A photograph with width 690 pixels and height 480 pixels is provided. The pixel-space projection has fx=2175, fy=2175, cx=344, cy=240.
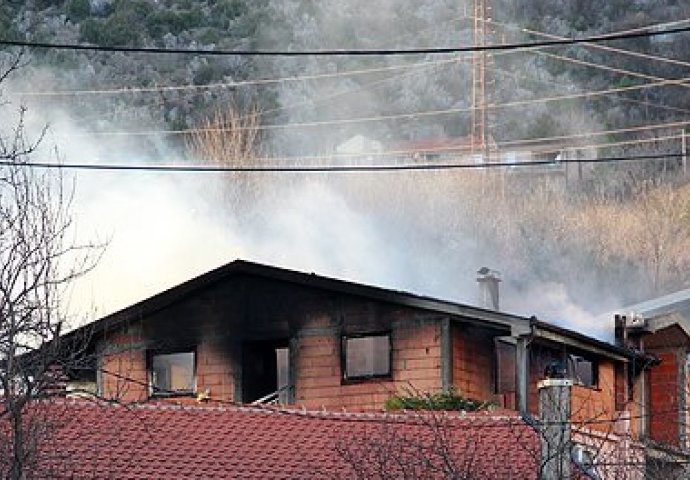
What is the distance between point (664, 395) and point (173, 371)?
9.57 meters

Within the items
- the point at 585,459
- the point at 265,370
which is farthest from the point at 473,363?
the point at 265,370

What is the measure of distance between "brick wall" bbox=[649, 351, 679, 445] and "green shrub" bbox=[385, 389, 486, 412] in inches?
272

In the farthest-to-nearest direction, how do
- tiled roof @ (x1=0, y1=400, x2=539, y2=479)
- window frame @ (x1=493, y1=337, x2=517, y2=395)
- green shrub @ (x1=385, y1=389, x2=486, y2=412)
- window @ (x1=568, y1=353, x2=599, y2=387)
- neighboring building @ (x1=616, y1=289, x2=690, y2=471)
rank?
neighboring building @ (x1=616, y1=289, x2=690, y2=471), window @ (x1=568, y1=353, x2=599, y2=387), window frame @ (x1=493, y1=337, x2=517, y2=395), green shrub @ (x1=385, y1=389, x2=486, y2=412), tiled roof @ (x1=0, y1=400, x2=539, y2=479)

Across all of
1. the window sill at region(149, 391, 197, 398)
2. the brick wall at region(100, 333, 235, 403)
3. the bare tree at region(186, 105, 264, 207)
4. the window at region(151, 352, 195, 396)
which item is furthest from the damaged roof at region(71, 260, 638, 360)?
the bare tree at region(186, 105, 264, 207)

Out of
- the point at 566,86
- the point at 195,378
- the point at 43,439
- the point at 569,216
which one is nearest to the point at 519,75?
the point at 566,86

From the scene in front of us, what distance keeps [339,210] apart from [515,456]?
61.3 m

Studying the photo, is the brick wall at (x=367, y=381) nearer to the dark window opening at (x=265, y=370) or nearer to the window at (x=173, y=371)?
the dark window opening at (x=265, y=370)

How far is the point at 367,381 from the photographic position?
35.4 m

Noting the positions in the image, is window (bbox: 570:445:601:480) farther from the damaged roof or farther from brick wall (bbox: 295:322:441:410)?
brick wall (bbox: 295:322:441:410)

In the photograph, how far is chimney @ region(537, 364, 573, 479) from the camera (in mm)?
23406

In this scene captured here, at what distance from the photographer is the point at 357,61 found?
128250 millimetres

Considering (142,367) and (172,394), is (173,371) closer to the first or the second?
(142,367)

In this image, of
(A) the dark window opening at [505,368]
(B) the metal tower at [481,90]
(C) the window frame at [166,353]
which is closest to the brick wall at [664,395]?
(A) the dark window opening at [505,368]

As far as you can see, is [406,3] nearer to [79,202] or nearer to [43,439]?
[79,202]
